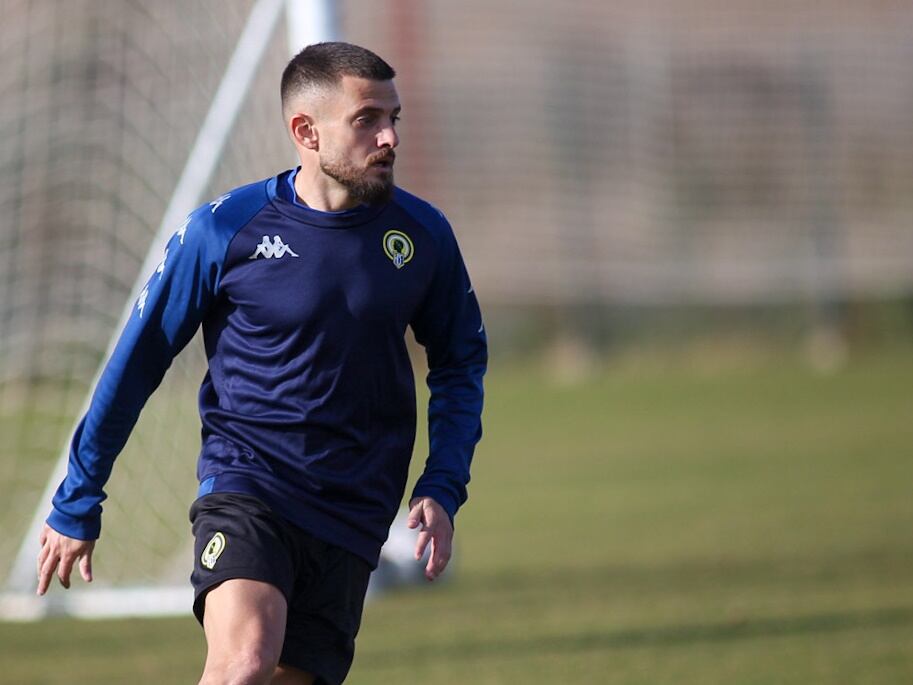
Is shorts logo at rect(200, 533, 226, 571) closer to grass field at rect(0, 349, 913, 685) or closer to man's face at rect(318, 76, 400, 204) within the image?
man's face at rect(318, 76, 400, 204)

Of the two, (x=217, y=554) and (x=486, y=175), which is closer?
(x=217, y=554)

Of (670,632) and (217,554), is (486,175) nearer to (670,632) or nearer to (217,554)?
(670,632)

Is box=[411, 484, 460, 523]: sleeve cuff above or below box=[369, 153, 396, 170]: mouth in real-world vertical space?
below

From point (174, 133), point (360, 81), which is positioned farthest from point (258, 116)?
point (360, 81)

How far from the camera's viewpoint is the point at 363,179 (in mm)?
3713

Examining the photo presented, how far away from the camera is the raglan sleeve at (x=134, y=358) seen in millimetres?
3688

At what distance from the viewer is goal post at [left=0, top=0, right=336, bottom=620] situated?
688 cm

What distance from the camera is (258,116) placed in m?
7.30

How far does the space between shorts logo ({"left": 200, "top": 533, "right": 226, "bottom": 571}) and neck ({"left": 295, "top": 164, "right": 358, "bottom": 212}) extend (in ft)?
2.70

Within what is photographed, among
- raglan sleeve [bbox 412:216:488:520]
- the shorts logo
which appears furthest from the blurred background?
the shorts logo

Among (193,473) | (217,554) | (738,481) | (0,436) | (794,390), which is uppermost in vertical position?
(217,554)

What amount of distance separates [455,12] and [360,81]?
18.6 meters

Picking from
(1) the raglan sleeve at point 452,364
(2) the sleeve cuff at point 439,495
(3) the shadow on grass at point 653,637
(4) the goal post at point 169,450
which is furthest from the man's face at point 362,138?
(4) the goal post at point 169,450

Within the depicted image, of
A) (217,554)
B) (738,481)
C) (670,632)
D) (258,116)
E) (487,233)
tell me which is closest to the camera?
(217,554)
